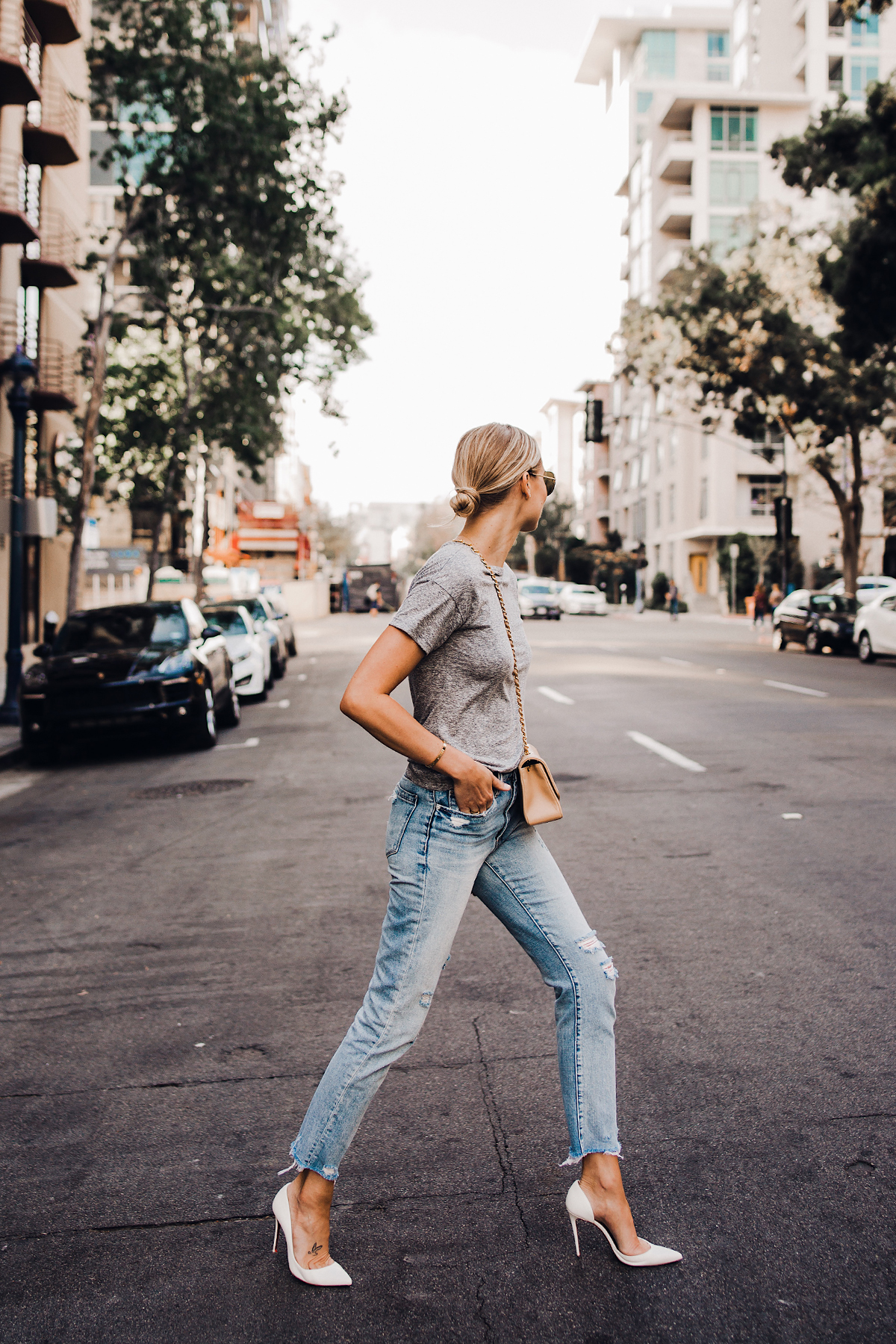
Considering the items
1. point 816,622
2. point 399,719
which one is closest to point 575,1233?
point 399,719

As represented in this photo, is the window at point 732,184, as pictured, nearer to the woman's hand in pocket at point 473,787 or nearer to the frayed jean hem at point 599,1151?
the woman's hand in pocket at point 473,787

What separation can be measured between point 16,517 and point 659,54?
80374mm

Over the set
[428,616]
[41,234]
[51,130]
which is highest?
[51,130]

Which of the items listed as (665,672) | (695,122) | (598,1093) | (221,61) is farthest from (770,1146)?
(695,122)

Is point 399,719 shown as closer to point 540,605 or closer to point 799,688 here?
point 799,688

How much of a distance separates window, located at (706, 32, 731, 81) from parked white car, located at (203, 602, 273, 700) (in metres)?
75.3

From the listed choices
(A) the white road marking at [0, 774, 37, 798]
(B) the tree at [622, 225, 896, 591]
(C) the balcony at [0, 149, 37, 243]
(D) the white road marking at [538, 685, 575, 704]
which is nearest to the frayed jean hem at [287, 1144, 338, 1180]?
(A) the white road marking at [0, 774, 37, 798]

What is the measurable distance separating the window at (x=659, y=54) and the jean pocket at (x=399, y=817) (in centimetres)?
8975

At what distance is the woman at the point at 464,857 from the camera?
269cm

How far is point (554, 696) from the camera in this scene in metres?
17.7

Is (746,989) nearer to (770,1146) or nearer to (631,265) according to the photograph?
(770,1146)

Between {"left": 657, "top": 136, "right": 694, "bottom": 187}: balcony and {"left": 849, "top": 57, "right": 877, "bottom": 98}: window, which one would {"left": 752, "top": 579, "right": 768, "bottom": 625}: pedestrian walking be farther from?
{"left": 849, "top": 57, "right": 877, "bottom": 98}: window

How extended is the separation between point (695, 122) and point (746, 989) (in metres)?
69.3

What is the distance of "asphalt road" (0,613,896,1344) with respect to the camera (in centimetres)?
271
